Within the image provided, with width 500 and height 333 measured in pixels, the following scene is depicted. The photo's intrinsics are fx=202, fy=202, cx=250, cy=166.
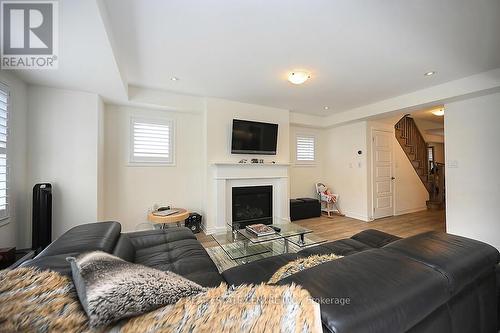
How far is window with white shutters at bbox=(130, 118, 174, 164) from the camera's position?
3576 mm

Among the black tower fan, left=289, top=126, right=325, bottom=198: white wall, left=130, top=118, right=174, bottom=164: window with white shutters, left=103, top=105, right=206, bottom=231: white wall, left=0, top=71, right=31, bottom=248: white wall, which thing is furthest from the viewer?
left=289, top=126, right=325, bottom=198: white wall

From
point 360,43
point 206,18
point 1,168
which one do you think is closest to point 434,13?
point 360,43

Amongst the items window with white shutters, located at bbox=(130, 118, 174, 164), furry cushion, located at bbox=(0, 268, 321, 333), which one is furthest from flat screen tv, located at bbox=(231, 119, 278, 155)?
furry cushion, located at bbox=(0, 268, 321, 333)

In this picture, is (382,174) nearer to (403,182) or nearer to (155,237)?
(403,182)

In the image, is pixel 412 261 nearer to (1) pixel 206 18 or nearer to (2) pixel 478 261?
(2) pixel 478 261

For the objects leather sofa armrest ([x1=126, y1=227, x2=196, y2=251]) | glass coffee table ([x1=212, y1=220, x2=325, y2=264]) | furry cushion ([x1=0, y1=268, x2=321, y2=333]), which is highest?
furry cushion ([x1=0, y1=268, x2=321, y2=333])

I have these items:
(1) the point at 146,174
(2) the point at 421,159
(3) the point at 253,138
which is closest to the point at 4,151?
(1) the point at 146,174

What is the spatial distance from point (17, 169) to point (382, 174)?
21.0 feet

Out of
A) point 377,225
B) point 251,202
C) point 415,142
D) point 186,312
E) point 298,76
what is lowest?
point 377,225

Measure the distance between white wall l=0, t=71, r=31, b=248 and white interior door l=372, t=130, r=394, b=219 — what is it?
602 cm

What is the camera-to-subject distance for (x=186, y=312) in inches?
22.7

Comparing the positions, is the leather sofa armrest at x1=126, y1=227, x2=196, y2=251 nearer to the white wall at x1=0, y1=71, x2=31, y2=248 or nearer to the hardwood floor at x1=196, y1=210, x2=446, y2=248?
the hardwood floor at x1=196, y1=210, x2=446, y2=248

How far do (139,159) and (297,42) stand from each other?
310 cm

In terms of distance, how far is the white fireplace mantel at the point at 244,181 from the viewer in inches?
145
